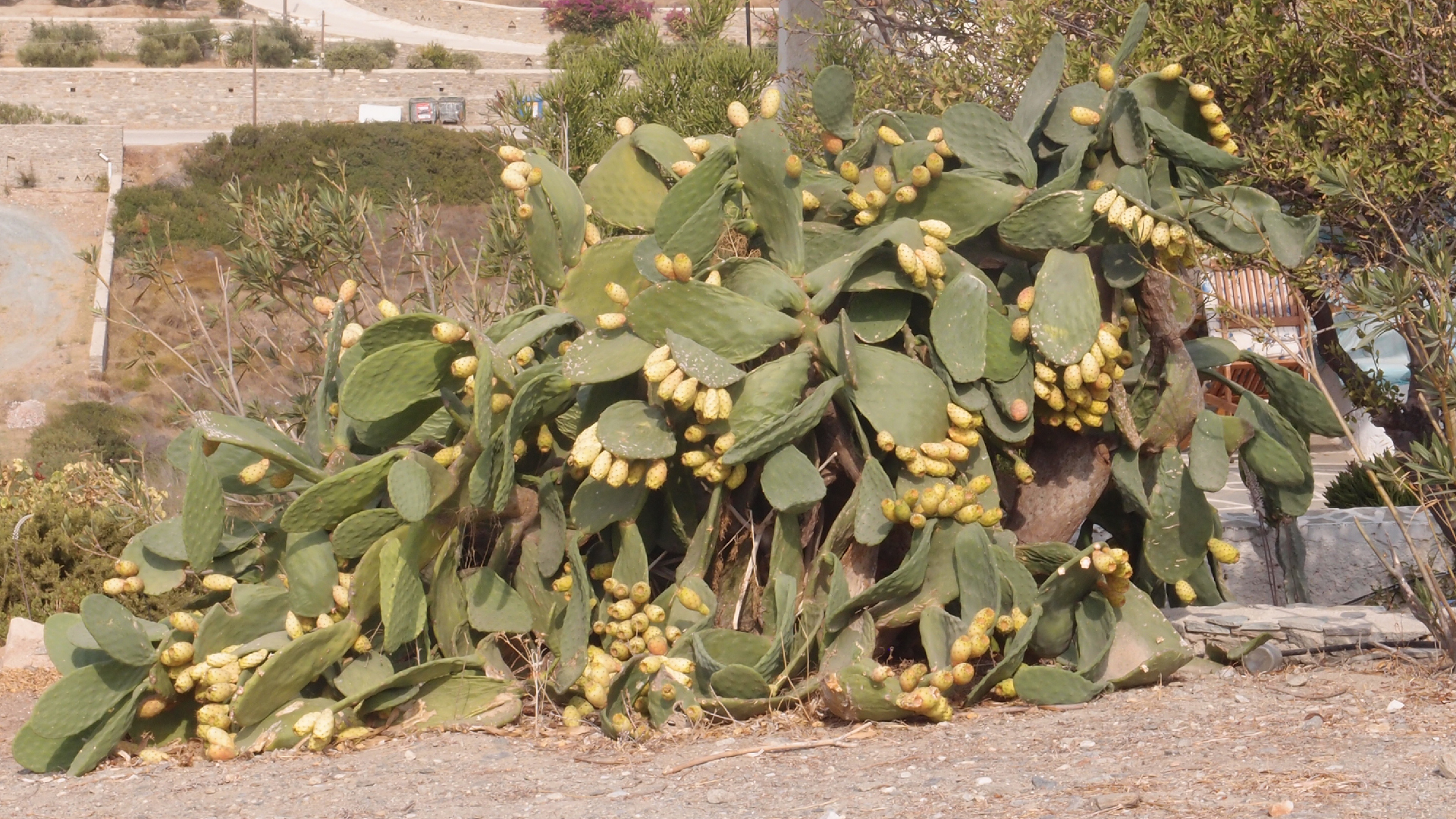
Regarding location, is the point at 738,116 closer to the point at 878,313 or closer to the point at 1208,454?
the point at 878,313

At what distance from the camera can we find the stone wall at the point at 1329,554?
5148 mm

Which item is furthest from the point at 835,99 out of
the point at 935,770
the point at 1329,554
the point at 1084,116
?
the point at 1329,554

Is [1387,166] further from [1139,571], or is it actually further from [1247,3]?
[1139,571]

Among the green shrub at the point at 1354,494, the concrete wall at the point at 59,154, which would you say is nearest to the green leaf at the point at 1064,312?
the green shrub at the point at 1354,494

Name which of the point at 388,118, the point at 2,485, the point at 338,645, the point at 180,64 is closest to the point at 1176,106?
the point at 338,645

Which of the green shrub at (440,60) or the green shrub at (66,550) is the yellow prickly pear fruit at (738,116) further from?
the green shrub at (440,60)

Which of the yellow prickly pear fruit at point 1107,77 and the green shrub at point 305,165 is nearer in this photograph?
the yellow prickly pear fruit at point 1107,77

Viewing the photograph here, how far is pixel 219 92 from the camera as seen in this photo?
37750 mm

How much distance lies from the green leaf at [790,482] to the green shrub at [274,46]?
41.7m

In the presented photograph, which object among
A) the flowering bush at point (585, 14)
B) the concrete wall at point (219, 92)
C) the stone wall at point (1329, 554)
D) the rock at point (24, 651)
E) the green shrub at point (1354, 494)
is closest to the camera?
the rock at point (24, 651)

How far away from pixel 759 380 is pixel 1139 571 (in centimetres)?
140

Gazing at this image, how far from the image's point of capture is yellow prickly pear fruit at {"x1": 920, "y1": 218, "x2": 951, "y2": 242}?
11.1 ft

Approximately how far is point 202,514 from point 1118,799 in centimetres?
230

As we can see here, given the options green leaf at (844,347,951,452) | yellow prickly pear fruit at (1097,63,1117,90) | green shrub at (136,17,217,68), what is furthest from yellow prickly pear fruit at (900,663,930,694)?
green shrub at (136,17,217,68)
